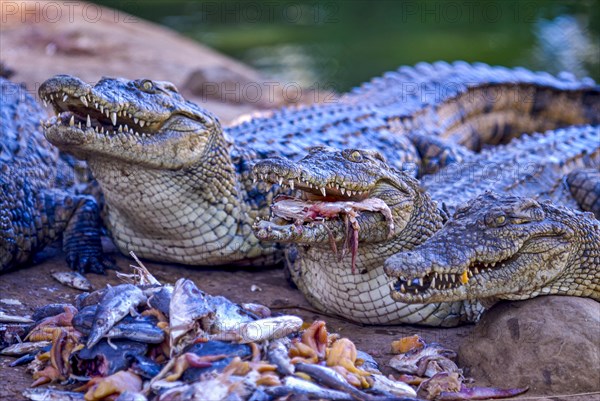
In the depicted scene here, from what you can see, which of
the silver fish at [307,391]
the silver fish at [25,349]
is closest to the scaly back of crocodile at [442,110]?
the silver fish at [25,349]

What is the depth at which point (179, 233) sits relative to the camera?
5.33 meters

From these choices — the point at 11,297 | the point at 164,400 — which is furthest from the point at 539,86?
the point at 164,400

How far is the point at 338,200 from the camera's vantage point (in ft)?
14.1

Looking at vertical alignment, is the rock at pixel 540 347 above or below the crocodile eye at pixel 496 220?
below

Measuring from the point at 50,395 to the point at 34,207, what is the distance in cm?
209

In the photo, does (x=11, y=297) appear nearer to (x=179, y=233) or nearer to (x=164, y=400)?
(x=179, y=233)

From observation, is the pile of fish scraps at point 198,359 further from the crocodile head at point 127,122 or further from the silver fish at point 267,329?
the crocodile head at point 127,122

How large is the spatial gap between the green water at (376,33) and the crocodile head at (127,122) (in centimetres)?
771

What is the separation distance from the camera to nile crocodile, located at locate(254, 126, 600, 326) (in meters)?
4.04

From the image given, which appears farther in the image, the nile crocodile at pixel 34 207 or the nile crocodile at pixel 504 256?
the nile crocodile at pixel 34 207

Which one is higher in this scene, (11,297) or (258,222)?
(258,222)

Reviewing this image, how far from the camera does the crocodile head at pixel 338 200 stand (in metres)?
4.02

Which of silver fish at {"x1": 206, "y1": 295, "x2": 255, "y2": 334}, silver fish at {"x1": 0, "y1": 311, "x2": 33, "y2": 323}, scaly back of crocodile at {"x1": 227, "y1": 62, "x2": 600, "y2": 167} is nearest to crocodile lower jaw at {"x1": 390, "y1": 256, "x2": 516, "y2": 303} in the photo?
silver fish at {"x1": 206, "y1": 295, "x2": 255, "y2": 334}

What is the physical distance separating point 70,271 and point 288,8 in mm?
15063
